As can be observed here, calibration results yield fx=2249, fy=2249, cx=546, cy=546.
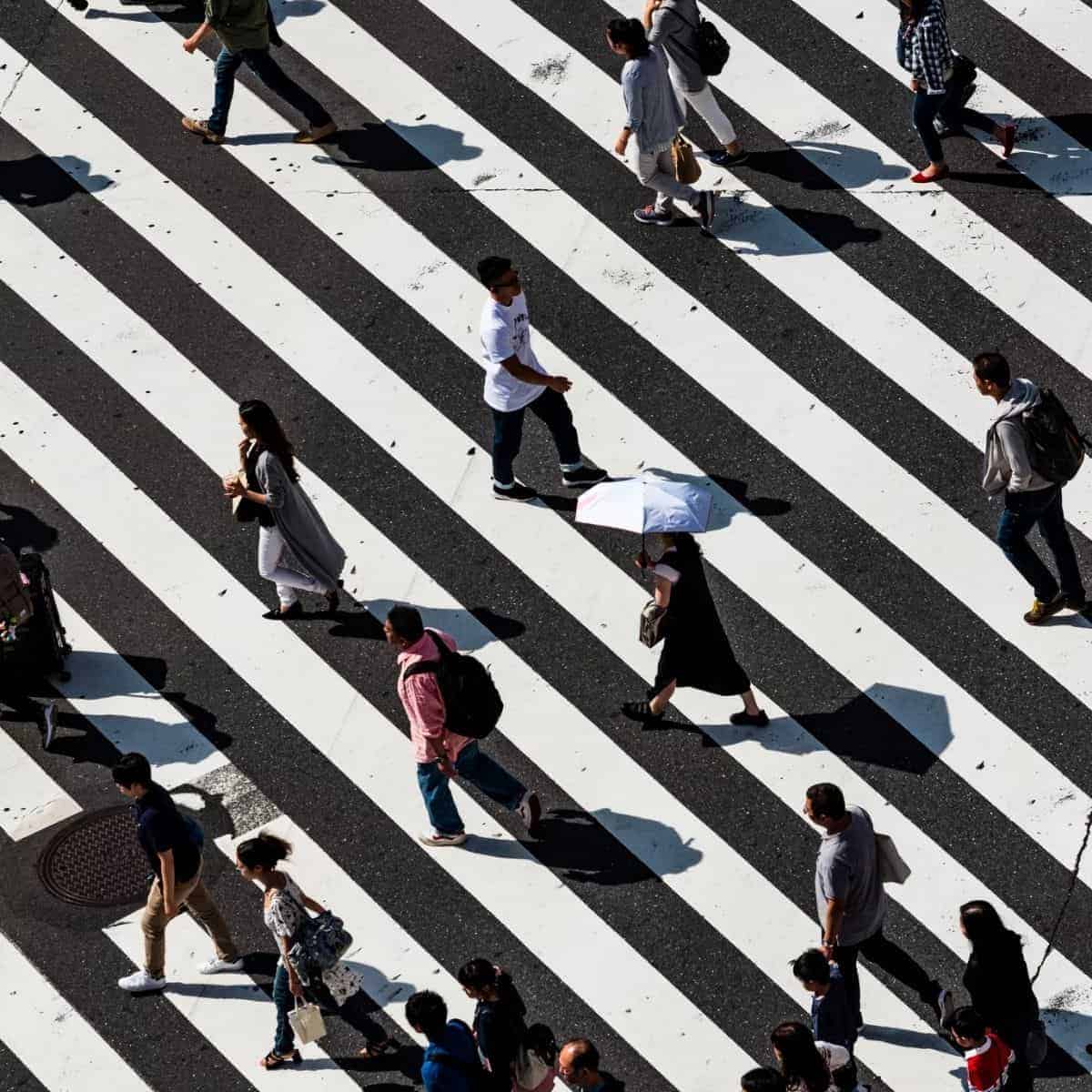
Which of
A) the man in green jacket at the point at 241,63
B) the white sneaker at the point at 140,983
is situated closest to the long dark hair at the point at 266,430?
the white sneaker at the point at 140,983

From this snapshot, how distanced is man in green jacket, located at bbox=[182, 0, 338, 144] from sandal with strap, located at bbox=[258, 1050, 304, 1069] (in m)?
6.97

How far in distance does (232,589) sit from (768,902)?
3.98m

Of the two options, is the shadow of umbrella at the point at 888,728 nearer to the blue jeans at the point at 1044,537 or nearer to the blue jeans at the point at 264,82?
the blue jeans at the point at 1044,537

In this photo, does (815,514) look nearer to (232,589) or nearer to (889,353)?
(889,353)

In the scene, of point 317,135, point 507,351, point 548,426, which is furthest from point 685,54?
point 507,351

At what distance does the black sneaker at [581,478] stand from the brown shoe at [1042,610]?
→ 2.82m

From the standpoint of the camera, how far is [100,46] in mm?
16984

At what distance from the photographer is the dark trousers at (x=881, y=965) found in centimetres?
1170

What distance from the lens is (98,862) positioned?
13125mm

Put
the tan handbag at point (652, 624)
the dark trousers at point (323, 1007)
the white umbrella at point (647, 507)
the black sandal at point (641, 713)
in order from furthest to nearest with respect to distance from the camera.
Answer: the black sandal at point (641, 713)
the tan handbag at point (652, 624)
the white umbrella at point (647, 507)
the dark trousers at point (323, 1007)

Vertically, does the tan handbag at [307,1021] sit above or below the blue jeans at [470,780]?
below

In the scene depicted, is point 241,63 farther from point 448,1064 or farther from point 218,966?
point 448,1064

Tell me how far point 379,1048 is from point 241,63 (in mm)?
7608

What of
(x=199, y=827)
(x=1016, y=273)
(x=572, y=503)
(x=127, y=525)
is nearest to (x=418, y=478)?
(x=572, y=503)
